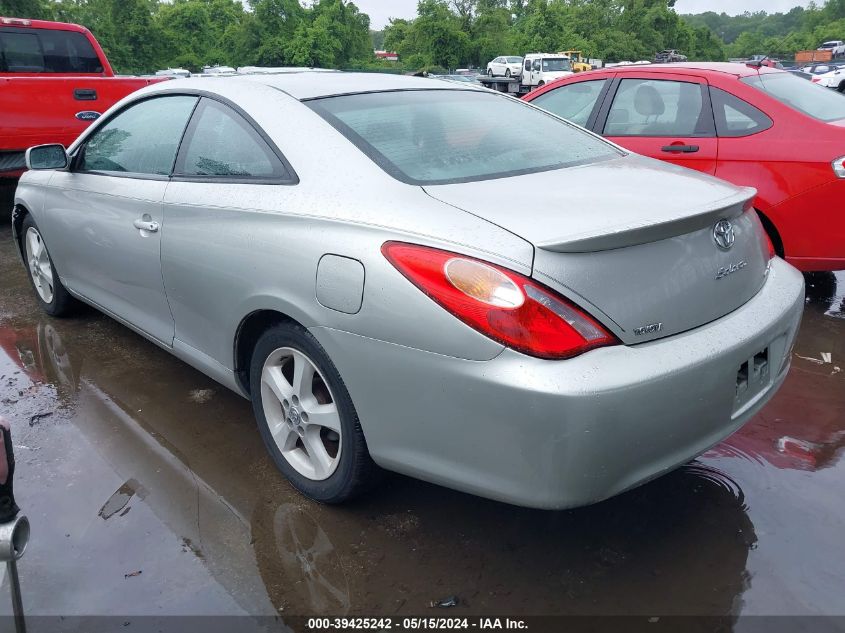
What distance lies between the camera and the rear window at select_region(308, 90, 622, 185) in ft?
8.41

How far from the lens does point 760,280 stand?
258cm

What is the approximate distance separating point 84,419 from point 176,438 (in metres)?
0.54

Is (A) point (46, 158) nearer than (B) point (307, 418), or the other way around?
(B) point (307, 418)

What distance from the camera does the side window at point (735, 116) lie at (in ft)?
15.2

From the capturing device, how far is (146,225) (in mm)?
3271

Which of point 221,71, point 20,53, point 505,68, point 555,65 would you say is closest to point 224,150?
point 20,53

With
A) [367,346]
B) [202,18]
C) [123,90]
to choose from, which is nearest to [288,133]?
[367,346]

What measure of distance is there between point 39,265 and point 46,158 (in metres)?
1.05

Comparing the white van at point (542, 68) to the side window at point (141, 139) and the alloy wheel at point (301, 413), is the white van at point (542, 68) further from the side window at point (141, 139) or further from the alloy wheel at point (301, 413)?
the alloy wheel at point (301, 413)

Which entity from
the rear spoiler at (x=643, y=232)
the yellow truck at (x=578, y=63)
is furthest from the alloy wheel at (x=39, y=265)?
the yellow truck at (x=578, y=63)

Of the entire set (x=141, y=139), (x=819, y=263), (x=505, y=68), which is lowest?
(x=505, y=68)

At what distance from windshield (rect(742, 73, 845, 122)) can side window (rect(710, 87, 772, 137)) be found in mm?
163

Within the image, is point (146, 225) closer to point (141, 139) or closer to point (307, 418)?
point (141, 139)

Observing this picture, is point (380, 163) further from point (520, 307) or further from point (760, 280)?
point (760, 280)
